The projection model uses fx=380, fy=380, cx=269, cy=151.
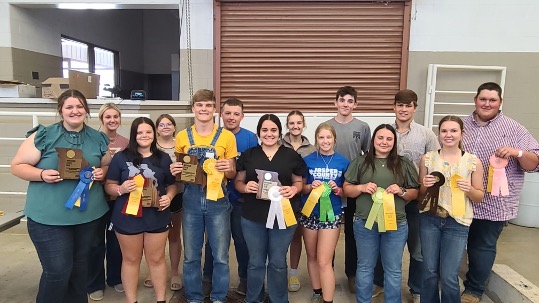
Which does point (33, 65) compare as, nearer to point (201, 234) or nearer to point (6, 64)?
point (6, 64)

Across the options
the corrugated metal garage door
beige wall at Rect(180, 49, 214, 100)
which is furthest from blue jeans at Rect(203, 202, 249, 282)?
beige wall at Rect(180, 49, 214, 100)

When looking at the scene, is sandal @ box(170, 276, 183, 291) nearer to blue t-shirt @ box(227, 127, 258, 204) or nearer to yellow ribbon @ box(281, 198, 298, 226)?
blue t-shirt @ box(227, 127, 258, 204)

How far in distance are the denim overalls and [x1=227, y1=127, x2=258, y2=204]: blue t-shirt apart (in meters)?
0.14

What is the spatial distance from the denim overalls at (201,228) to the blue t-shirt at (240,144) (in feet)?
0.45

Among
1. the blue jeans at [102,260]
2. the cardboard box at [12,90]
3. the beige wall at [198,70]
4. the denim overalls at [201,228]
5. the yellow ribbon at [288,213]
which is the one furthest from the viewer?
the beige wall at [198,70]

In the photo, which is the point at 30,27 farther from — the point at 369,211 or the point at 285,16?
the point at 369,211

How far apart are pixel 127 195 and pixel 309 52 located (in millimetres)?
3304

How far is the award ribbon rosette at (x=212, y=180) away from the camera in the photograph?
2.31 metres

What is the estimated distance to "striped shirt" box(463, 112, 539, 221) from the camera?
8.10ft

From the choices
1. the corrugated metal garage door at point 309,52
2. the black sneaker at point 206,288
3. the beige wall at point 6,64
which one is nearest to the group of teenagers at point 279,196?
the black sneaker at point 206,288

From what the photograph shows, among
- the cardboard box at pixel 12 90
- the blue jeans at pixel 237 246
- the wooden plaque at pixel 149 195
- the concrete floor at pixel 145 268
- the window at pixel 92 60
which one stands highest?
the window at pixel 92 60

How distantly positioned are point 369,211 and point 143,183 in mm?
1360

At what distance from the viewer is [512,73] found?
4.80 meters

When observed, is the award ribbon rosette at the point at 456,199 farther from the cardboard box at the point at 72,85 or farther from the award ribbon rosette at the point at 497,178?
the cardboard box at the point at 72,85
